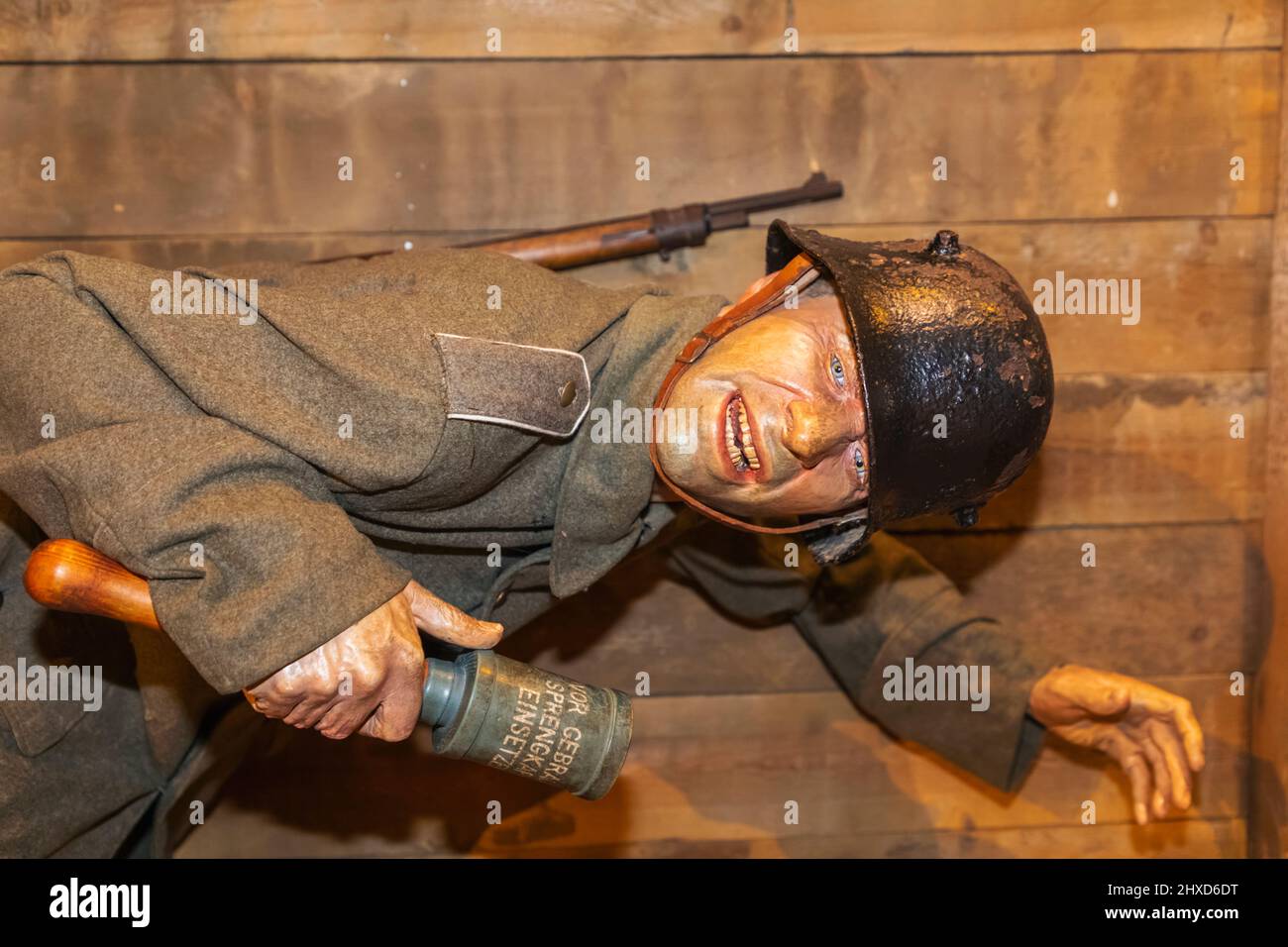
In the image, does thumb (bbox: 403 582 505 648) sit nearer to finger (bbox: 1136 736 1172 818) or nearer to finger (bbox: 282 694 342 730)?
finger (bbox: 282 694 342 730)

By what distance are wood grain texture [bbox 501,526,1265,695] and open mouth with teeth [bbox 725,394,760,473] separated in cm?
68

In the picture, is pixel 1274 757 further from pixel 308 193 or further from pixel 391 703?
pixel 308 193

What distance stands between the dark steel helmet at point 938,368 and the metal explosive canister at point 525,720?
19.5 inches

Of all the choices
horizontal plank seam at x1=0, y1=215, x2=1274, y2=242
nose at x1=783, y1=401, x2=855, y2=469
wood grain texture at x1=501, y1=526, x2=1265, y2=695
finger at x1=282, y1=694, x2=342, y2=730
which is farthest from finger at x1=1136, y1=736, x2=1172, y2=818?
finger at x1=282, y1=694, x2=342, y2=730

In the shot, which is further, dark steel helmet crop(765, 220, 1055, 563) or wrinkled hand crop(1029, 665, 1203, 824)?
wrinkled hand crop(1029, 665, 1203, 824)

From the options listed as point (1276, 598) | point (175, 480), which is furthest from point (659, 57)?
point (1276, 598)

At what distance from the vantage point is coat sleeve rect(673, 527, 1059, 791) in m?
1.95

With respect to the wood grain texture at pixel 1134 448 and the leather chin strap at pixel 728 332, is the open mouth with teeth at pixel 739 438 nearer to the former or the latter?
the leather chin strap at pixel 728 332

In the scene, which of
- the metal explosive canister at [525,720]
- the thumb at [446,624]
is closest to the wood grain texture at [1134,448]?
the metal explosive canister at [525,720]

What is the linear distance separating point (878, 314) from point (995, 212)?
81 centimetres

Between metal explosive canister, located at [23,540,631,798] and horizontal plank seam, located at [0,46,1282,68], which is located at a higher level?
horizontal plank seam, located at [0,46,1282,68]

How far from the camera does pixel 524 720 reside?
1390mm

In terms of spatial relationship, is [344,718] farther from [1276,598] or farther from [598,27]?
[1276,598]

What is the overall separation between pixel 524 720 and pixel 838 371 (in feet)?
2.15
